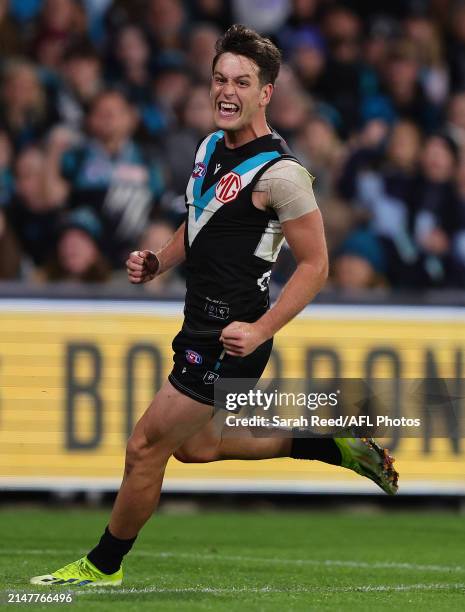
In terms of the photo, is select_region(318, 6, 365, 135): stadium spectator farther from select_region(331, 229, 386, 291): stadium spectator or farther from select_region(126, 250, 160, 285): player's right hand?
select_region(126, 250, 160, 285): player's right hand

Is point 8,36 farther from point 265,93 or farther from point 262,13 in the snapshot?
point 265,93

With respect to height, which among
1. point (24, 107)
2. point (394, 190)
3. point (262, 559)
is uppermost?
point (24, 107)

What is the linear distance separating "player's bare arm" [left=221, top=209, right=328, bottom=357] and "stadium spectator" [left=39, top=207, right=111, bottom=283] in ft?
17.3

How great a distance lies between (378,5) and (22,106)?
193 inches

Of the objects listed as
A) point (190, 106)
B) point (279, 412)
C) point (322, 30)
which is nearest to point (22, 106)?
point (190, 106)

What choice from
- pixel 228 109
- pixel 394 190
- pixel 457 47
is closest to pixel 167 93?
pixel 394 190

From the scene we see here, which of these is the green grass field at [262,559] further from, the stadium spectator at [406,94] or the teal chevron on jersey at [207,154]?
the stadium spectator at [406,94]

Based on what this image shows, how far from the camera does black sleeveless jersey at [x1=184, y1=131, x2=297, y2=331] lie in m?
6.65

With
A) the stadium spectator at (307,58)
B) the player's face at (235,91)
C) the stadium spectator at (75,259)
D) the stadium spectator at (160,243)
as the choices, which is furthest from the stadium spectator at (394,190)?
the player's face at (235,91)

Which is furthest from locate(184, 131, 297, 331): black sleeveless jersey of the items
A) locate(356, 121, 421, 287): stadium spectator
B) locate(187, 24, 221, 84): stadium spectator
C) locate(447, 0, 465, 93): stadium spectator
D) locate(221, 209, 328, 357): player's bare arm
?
locate(447, 0, 465, 93): stadium spectator

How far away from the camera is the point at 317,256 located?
6.50 meters

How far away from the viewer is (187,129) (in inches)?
519

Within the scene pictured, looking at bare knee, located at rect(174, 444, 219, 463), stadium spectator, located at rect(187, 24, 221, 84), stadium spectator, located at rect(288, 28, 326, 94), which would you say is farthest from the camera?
stadium spectator, located at rect(288, 28, 326, 94)

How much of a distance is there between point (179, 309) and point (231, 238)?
4.76 metres
